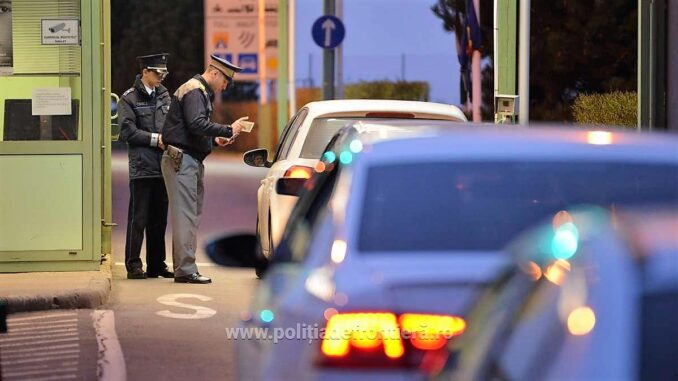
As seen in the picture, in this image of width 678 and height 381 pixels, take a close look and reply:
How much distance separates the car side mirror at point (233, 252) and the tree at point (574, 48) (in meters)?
24.2

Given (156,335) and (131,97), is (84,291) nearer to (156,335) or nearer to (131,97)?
(156,335)

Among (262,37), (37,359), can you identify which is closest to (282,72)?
(262,37)

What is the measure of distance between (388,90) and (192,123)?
82.2ft

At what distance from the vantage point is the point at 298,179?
37.7 ft

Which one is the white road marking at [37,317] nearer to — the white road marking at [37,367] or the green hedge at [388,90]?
the white road marking at [37,367]

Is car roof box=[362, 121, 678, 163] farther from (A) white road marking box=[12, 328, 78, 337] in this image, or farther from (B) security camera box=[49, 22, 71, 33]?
(B) security camera box=[49, 22, 71, 33]

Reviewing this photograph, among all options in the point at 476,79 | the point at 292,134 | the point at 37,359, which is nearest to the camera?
the point at 37,359

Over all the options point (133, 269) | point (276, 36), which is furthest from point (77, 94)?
point (276, 36)

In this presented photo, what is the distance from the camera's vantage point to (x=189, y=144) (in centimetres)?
1284

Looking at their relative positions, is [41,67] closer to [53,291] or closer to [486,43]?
[53,291]

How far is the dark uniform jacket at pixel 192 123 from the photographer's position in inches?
498

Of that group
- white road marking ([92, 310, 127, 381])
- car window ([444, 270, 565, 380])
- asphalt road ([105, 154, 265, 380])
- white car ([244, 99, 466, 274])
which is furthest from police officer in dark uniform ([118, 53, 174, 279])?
car window ([444, 270, 565, 380])

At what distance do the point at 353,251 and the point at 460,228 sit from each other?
0.61 m

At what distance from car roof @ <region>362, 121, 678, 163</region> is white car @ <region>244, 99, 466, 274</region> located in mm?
5850
